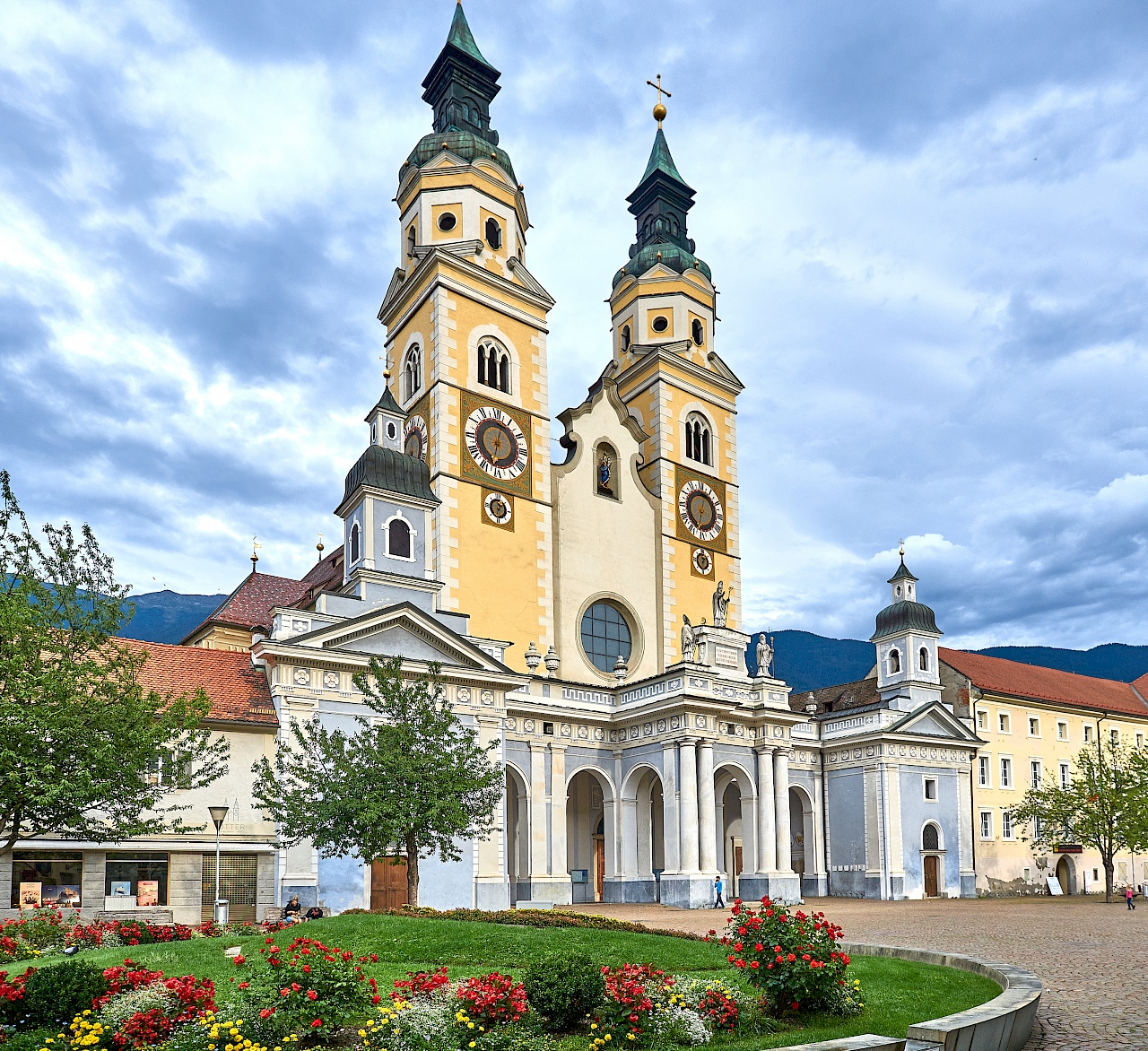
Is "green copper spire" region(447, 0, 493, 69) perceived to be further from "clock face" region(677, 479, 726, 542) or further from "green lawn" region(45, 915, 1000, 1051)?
"green lawn" region(45, 915, 1000, 1051)

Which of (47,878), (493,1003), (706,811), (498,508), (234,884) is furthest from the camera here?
(498,508)

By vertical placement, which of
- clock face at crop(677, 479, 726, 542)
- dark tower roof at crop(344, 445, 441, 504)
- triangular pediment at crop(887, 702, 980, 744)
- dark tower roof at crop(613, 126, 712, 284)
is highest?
dark tower roof at crop(613, 126, 712, 284)

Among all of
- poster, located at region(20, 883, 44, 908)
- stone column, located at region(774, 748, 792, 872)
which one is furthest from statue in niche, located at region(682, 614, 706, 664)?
poster, located at region(20, 883, 44, 908)

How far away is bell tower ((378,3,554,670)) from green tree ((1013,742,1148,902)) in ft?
99.4

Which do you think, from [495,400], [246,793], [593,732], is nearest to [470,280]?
[495,400]

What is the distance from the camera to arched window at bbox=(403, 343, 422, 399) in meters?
48.7

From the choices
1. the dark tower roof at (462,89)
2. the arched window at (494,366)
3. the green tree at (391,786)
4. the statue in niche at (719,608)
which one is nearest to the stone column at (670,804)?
the statue in niche at (719,608)

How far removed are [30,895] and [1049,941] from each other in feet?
81.2

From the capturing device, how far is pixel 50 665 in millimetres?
23203

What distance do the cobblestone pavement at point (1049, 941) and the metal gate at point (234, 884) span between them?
11264 millimetres

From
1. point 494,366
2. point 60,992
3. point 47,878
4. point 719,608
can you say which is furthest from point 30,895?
point 719,608

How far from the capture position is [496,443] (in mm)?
47531

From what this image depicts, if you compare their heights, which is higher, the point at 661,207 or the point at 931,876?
the point at 661,207

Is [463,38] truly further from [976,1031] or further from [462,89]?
[976,1031]
